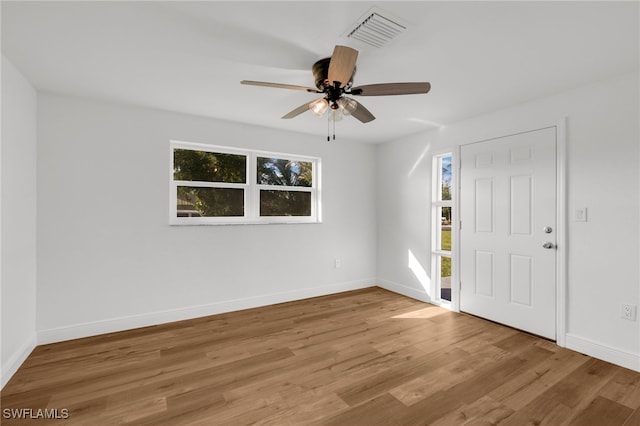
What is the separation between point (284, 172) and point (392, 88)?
2458 mm

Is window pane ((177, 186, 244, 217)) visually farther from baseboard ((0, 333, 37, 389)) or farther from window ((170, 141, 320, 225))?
baseboard ((0, 333, 37, 389))

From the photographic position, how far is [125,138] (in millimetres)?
3141

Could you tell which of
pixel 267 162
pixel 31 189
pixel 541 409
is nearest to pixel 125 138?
pixel 31 189

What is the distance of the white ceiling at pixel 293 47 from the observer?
5.50 feet

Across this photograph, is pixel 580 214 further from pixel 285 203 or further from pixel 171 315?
pixel 171 315

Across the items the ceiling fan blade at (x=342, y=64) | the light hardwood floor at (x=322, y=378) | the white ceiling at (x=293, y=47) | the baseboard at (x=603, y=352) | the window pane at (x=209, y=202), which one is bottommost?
the light hardwood floor at (x=322, y=378)

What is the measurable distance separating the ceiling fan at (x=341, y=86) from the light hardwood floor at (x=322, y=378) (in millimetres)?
2040

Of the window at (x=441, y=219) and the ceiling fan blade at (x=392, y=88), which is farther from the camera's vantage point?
the window at (x=441, y=219)

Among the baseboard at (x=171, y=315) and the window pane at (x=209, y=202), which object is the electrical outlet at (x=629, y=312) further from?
the window pane at (x=209, y=202)

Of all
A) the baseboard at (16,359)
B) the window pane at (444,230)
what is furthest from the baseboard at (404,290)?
the baseboard at (16,359)

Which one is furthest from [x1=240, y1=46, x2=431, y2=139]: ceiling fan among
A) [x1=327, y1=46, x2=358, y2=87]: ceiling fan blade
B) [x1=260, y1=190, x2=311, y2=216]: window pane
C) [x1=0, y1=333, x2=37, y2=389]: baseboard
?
[x1=0, y1=333, x2=37, y2=389]: baseboard

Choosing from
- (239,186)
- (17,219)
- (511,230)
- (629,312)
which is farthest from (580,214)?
(17,219)

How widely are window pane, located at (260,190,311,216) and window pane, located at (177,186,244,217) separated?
312 mm

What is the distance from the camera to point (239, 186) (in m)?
3.85
